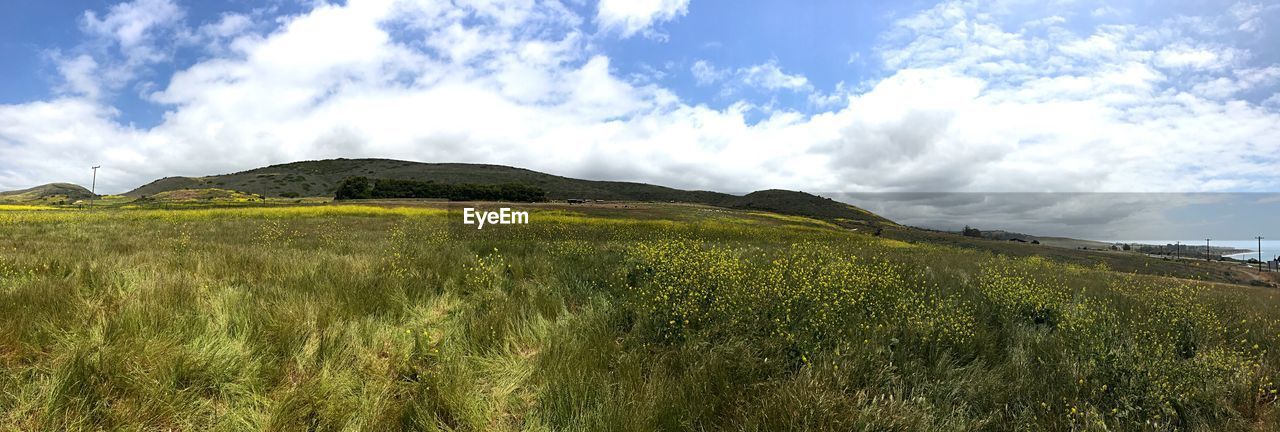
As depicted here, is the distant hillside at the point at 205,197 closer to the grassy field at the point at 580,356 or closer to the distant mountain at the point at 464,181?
the distant mountain at the point at 464,181

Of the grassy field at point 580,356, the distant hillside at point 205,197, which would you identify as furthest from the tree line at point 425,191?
the grassy field at point 580,356

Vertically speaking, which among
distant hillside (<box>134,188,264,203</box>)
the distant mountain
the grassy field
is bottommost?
the grassy field

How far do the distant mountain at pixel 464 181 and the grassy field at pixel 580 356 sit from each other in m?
103

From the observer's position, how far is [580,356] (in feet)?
13.4

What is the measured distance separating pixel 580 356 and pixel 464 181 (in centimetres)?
11827

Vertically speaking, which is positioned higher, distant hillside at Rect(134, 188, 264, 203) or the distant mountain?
the distant mountain

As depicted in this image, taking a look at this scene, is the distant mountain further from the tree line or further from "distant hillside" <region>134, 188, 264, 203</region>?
the tree line

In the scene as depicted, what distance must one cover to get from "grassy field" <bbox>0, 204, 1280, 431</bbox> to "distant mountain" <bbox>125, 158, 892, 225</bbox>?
339ft

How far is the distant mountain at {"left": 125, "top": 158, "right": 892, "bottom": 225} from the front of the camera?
116m

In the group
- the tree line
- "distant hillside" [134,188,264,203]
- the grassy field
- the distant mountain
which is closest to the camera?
the grassy field

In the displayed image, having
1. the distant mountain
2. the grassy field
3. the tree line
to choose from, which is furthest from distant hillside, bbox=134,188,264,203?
the grassy field

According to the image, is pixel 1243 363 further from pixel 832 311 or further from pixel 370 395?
pixel 370 395

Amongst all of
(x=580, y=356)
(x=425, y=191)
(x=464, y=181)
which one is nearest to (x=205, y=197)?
(x=425, y=191)

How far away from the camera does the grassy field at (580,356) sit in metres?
3.19
